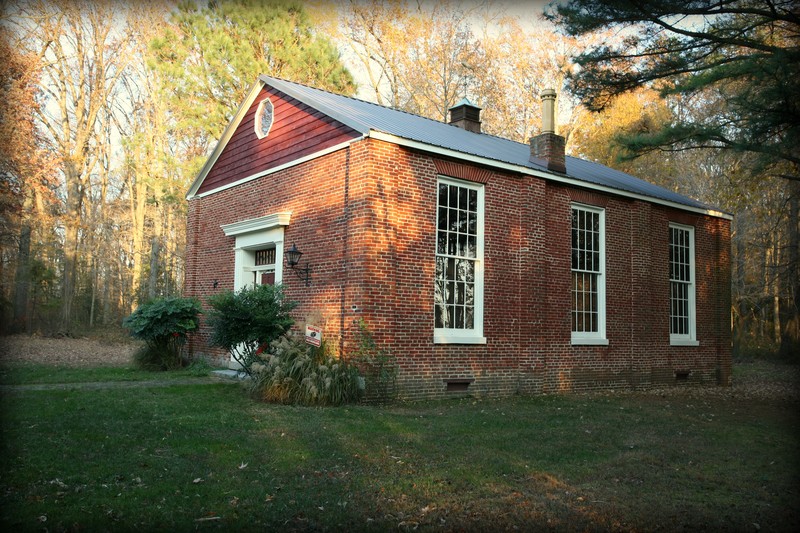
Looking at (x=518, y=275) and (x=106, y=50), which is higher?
(x=106, y=50)

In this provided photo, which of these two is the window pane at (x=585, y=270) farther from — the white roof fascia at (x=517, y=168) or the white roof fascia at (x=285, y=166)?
the white roof fascia at (x=285, y=166)

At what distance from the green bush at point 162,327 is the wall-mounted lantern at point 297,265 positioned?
11.4 ft

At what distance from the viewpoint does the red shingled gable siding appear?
12.0m

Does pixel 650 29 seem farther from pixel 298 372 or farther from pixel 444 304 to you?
pixel 298 372

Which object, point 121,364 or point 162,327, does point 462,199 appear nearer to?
point 162,327

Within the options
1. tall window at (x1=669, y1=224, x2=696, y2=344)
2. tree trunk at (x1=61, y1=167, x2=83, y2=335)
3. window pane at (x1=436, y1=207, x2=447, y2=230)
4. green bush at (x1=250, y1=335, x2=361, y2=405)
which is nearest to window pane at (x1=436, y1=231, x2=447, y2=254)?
window pane at (x1=436, y1=207, x2=447, y2=230)

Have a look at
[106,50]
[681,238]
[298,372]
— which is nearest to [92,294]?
[106,50]

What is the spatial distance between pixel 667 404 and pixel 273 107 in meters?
10.1

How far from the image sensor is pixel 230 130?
15.3 meters

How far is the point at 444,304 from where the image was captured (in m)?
11.7

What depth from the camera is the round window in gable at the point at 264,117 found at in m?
14.0

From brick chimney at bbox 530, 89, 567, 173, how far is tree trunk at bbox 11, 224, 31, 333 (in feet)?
57.6

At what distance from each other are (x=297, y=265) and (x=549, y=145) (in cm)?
625

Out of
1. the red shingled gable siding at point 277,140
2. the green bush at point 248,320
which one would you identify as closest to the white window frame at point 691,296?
the red shingled gable siding at point 277,140
